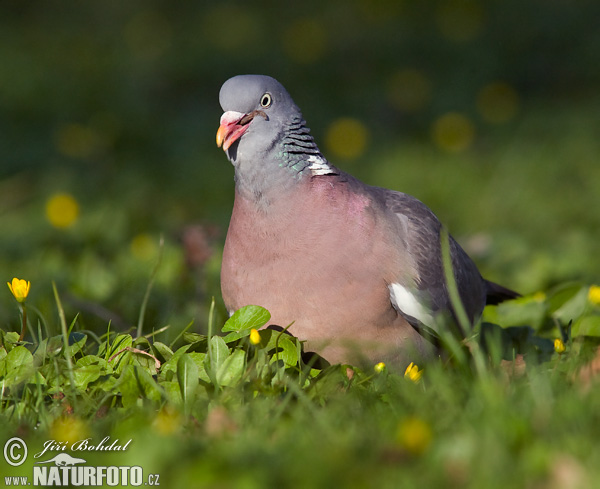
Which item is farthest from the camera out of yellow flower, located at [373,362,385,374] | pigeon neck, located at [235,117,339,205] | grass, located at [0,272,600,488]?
pigeon neck, located at [235,117,339,205]

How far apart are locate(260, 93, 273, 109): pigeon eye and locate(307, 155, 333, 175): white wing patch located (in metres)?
0.26

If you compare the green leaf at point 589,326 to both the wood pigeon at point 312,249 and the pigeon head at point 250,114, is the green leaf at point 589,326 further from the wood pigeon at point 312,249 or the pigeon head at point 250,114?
the pigeon head at point 250,114

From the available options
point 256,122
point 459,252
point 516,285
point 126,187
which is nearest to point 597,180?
point 516,285

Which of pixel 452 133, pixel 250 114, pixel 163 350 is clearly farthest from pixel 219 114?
pixel 163 350

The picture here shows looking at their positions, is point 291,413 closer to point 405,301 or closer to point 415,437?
point 415,437

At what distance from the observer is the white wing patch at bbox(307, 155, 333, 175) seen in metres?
3.31

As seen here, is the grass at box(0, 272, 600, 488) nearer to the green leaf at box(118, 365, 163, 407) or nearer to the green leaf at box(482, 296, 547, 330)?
the green leaf at box(118, 365, 163, 407)

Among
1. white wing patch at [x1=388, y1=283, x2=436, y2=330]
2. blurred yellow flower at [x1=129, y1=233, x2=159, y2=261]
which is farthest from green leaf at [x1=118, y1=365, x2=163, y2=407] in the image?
blurred yellow flower at [x1=129, y1=233, x2=159, y2=261]

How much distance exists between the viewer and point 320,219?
3.21 metres

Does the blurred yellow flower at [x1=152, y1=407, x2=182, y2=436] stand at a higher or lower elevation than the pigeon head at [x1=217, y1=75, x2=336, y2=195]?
lower

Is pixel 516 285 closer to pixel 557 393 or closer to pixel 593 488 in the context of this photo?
pixel 557 393

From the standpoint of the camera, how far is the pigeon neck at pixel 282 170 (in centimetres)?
326

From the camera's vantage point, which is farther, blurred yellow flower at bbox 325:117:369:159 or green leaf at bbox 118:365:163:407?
blurred yellow flower at bbox 325:117:369:159

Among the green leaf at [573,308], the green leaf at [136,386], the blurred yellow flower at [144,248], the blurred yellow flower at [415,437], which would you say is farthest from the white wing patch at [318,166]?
the blurred yellow flower at [144,248]
